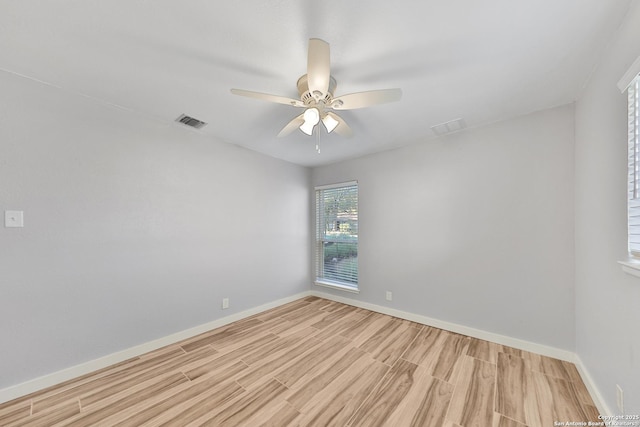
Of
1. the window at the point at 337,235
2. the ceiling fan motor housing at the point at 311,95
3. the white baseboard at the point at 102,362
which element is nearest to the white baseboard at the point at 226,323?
the white baseboard at the point at 102,362

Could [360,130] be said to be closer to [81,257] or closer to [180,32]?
[180,32]

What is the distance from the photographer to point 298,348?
2.38 m

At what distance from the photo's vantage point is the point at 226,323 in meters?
2.95

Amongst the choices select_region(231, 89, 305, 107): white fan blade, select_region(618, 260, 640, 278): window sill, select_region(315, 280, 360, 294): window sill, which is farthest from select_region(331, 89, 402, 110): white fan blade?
select_region(315, 280, 360, 294): window sill

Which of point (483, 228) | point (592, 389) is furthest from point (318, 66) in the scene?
point (592, 389)

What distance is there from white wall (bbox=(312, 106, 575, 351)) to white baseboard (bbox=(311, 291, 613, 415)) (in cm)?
5

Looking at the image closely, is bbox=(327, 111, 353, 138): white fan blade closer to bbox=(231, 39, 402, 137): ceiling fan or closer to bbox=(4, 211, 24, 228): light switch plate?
bbox=(231, 39, 402, 137): ceiling fan

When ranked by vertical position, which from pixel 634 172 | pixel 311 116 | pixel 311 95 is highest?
pixel 311 95

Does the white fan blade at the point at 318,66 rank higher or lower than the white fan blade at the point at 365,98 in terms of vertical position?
higher

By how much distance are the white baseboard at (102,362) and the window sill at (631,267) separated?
341 centimetres

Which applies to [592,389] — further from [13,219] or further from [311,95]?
[13,219]

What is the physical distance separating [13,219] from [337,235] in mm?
3409

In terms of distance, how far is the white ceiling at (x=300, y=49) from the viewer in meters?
1.22

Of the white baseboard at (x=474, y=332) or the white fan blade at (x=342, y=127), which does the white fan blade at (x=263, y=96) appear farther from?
the white baseboard at (x=474, y=332)
